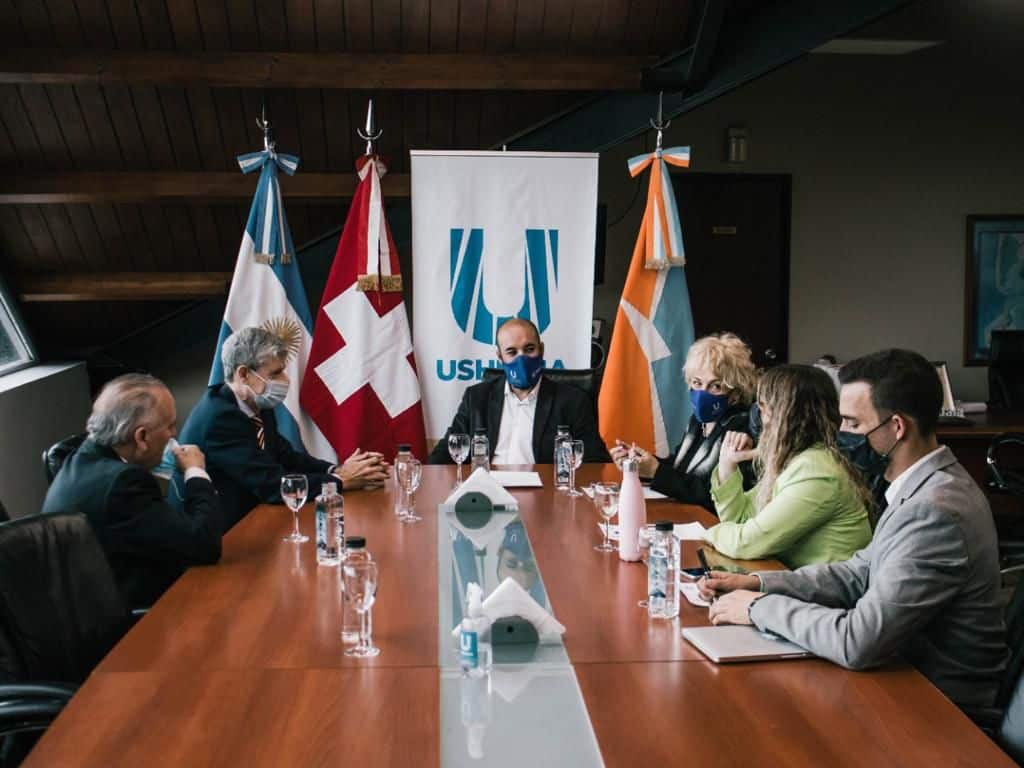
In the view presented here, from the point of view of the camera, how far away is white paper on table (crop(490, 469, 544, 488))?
133 inches

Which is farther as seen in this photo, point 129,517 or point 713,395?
point 713,395

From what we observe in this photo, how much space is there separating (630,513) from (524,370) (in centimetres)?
175

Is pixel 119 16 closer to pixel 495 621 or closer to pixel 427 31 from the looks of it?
pixel 427 31

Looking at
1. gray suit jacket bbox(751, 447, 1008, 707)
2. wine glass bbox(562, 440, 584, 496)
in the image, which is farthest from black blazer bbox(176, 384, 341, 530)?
gray suit jacket bbox(751, 447, 1008, 707)

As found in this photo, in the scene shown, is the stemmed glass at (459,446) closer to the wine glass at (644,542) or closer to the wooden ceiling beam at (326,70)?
the wine glass at (644,542)

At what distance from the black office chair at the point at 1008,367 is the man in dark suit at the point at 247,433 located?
4011mm

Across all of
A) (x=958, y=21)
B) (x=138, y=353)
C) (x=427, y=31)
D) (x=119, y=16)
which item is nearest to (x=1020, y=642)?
(x=427, y=31)

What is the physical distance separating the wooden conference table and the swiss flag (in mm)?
2474

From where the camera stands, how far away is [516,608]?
6.22ft

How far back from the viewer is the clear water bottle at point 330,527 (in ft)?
7.95

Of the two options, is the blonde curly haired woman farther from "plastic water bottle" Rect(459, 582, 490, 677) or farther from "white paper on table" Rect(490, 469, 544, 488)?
"plastic water bottle" Rect(459, 582, 490, 677)

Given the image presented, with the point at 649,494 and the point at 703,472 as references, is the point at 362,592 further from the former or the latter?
the point at 703,472

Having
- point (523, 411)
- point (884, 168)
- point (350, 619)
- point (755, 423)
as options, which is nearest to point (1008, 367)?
point (884, 168)

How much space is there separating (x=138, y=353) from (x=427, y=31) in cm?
301
